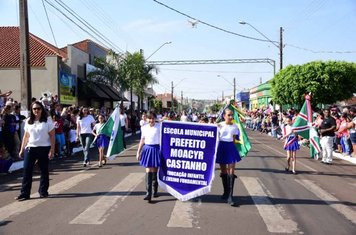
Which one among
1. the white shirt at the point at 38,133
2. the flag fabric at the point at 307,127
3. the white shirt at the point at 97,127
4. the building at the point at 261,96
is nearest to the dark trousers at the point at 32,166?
the white shirt at the point at 38,133

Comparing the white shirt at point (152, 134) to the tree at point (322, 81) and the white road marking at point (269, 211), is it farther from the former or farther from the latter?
the tree at point (322, 81)

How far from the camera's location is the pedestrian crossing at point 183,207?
22.7ft

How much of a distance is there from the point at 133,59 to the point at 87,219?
35102mm

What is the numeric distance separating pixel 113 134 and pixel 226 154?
18.7 ft

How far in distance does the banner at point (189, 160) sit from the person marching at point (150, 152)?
0.18 metres

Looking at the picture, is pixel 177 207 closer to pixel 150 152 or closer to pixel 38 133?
pixel 150 152

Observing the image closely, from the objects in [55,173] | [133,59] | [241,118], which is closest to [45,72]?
[133,59]

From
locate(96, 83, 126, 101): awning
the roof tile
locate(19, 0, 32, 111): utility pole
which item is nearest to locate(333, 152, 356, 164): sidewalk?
locate(19, 0, 32, 111): utility pole

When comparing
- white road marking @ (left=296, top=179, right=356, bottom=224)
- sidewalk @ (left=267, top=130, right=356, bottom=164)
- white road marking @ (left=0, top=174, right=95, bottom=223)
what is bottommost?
sidewalk @ (left=267, top=130, right=356, bottom=164)

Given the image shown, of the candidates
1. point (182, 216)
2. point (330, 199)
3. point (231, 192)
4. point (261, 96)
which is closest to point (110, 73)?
point (330, 199)

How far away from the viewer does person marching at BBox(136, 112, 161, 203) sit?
8.63 metres

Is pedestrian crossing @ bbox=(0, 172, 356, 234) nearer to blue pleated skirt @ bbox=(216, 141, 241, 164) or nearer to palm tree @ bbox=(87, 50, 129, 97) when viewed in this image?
blue pleated skirt @ bbox=(216, 141, 241, 164)

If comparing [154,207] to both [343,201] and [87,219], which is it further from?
[343,201]

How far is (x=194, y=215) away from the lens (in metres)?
7.43
